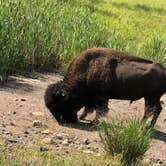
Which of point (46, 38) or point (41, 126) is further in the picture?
point (46, 38)

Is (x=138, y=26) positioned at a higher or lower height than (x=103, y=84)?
lower

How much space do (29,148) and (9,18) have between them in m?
→ 4.00

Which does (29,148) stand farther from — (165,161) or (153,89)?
(153,89)

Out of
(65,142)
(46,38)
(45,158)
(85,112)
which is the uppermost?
(45,158)

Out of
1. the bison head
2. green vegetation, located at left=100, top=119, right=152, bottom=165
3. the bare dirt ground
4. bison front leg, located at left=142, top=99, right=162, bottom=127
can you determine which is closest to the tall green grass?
the bare dirt ground

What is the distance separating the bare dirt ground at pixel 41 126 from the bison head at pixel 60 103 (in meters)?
0.12

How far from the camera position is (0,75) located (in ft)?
30.5

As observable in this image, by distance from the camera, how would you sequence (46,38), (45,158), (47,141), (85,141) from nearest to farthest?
(45,158)
(47,141)
(85,141)
(46,38)

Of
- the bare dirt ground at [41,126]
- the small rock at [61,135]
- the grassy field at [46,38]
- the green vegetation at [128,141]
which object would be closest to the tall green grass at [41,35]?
the grassy field at [46,38]

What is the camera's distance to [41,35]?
35.1 feet

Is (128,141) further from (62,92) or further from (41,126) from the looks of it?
(62,92)

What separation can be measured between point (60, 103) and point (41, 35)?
2794mm

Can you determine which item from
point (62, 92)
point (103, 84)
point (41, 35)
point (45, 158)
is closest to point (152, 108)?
point (103, 84)

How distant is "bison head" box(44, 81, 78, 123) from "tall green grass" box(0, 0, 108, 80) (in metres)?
1.49
